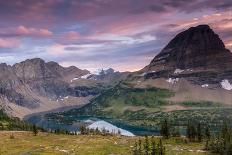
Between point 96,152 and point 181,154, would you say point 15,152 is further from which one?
point 181,154

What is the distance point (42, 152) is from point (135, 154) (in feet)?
161

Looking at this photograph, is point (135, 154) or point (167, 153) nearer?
point (135, 154)

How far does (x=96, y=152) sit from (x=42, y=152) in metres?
26.2

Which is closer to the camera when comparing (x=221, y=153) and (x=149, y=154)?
(x=149, y=154)

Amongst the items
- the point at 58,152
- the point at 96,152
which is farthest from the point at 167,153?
the point at 58,152

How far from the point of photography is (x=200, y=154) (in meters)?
194

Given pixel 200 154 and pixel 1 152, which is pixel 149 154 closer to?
pixel 200 154

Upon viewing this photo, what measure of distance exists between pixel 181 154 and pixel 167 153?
659cm

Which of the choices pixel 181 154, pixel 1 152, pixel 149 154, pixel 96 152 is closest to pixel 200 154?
pixel 181 154

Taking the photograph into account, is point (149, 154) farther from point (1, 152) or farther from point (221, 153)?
point (1, 152)

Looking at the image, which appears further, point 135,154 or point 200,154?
→ point 200,154

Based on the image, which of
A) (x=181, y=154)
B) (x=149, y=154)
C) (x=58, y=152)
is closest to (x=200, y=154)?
(x=181, y=154)

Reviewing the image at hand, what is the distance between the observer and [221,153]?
629ft

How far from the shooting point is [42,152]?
652 ft
